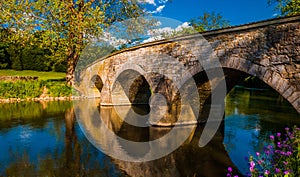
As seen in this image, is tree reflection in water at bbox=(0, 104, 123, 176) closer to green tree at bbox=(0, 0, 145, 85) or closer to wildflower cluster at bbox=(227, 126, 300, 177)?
wildflower cluster at bbox=(227, 126, 300, 177)

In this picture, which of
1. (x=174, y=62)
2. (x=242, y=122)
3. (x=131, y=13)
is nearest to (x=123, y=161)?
(x=174, y=62)

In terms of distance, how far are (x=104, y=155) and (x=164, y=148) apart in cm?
202

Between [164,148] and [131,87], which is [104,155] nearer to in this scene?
[164,148]

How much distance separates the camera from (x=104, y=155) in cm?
760

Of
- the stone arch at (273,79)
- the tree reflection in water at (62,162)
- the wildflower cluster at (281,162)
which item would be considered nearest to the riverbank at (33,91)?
the tree reflection in water at (62,162)

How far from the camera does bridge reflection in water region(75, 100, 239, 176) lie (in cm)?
648

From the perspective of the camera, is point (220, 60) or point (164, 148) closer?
point (220, 60)

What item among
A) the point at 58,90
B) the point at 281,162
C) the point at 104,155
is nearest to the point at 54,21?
the point at 58,90

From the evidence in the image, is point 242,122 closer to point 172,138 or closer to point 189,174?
point 172,138

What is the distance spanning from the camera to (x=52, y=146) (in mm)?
8508

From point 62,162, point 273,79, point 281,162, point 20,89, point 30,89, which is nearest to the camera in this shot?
point 281,162

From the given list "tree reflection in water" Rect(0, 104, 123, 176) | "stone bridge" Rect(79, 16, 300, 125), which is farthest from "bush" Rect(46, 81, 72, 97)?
"tree reflection in water" Rect(0, 104, 123, 176)

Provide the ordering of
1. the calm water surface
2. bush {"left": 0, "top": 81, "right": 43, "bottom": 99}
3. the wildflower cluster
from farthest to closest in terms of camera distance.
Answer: bush {"left": 0, "top": 81, "right": 43, "bottom": 99}
the calm water surface
the wildflower cluster

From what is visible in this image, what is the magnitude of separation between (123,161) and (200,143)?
3.08 metres
